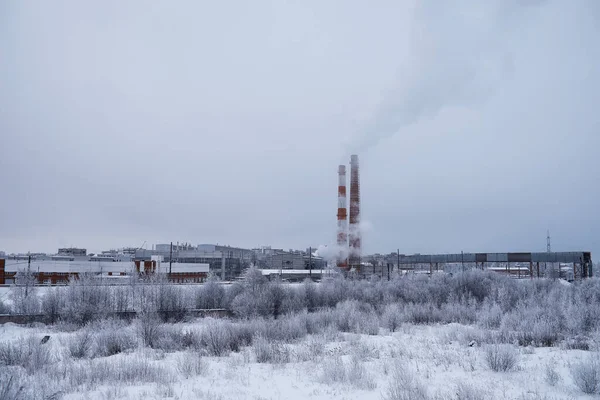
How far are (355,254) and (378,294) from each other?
2277 centimetres

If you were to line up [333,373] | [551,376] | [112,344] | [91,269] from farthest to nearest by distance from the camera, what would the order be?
[91,269]
[112,344]
[333,373]
[551,376]

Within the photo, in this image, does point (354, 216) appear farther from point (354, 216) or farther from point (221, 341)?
point (221, 341)

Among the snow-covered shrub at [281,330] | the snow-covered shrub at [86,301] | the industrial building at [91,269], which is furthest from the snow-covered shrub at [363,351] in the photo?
the industrial building at [91,269]

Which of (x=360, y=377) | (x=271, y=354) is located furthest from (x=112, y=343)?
(x=360, y=377)

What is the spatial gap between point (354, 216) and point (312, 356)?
115 ft

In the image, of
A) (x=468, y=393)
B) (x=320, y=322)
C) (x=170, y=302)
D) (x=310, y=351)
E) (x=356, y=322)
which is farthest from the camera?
(x=170, y=302)

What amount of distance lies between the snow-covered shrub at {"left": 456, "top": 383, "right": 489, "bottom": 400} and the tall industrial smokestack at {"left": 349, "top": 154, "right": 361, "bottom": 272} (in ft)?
120

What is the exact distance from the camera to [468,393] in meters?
6.23

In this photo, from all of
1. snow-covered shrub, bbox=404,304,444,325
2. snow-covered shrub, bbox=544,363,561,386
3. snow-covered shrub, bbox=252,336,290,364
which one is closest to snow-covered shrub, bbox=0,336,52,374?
snow-covered shrub, bbox=252,336,290,364

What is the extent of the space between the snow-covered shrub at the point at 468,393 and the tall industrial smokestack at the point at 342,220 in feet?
120

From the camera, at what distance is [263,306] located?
Answer: 16125mm

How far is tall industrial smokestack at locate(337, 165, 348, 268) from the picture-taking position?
43.4m

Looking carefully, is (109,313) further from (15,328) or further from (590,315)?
(590,315)

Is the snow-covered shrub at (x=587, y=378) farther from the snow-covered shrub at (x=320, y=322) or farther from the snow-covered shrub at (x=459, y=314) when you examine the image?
the snow-covered shrub at (x=459, y=314)
